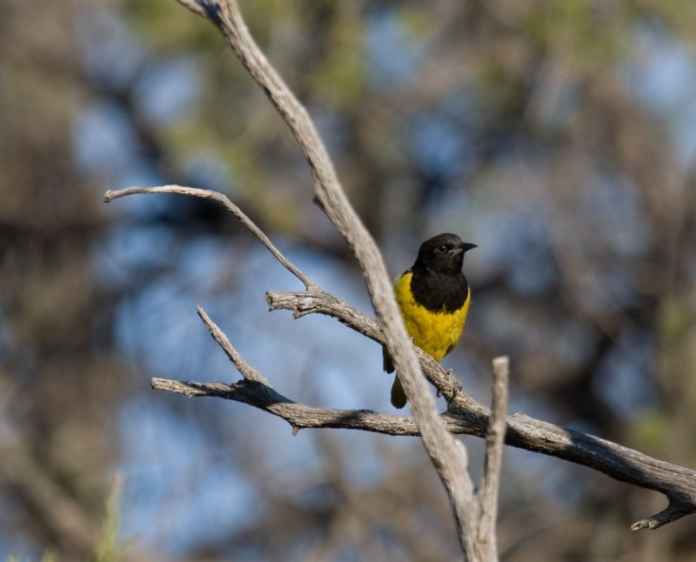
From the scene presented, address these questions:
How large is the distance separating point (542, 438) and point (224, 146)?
14.6ft

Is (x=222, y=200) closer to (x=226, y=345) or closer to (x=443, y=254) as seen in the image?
(x=226, y=345)

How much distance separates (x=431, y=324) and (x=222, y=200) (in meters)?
2.63

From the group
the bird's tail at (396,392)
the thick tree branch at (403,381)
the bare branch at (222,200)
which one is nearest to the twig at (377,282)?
the thick tree branch at (403,381)

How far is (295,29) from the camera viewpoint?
644cm

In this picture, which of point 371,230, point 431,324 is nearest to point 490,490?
point 431,324

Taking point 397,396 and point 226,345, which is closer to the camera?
point 226,345

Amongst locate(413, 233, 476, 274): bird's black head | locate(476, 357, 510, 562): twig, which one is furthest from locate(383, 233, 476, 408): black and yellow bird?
locate(476, 357, 510, 562): twig

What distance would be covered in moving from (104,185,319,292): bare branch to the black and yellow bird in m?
2.47

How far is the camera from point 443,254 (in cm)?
477

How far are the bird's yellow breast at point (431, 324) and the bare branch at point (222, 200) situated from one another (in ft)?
8.03

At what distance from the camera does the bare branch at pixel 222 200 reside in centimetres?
190

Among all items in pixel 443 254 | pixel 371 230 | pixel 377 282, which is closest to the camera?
pixel 377 282

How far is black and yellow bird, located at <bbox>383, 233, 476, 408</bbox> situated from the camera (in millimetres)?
4566

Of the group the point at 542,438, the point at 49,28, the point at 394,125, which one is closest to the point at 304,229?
the point at 394,125
